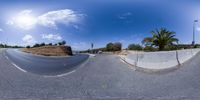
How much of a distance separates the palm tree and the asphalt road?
1.26 m

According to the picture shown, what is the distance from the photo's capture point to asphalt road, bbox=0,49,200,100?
8422 mm

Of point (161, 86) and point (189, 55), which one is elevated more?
point (189, 55)

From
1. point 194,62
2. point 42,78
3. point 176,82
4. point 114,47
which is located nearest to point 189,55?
point 194,62

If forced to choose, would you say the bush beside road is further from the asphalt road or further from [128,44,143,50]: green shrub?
[128,44,143,50]: green shrub

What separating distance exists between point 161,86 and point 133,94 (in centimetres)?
130

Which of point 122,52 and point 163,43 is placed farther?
point 163,43

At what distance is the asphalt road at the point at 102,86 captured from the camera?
8.42 meters

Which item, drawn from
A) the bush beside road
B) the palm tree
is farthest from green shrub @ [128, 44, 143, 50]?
the bush beside road

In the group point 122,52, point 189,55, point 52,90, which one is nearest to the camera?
point 122,52

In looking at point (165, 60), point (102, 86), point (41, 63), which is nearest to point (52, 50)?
point (102, 86)

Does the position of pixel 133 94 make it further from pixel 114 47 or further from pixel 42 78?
pixel 42 78

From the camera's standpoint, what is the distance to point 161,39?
9453 millimetres

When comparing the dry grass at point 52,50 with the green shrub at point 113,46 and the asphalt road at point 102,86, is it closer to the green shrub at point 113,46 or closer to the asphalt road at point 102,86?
the asphalt road at point 102,86

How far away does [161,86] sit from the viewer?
959 centimetres
